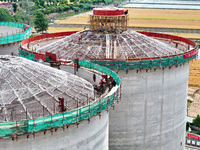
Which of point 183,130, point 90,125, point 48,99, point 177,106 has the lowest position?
point 183,130

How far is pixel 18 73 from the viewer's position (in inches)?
1061

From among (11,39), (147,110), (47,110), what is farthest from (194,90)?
(47,110)

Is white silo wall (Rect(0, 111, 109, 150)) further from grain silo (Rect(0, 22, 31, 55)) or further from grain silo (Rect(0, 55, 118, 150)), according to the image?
grain silo (Rect(0, 22, 31, 55))

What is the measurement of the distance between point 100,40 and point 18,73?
16772 mm

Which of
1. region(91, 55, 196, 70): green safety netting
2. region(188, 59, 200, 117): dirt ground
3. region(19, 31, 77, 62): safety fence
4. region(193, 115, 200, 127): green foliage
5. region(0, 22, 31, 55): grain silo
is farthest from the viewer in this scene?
region(188, 59, 200, 117): dirt ground

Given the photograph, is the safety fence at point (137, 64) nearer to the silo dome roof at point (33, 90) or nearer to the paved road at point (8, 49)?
the silo dome roof at point (33, 90)

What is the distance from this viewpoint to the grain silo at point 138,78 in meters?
36.9

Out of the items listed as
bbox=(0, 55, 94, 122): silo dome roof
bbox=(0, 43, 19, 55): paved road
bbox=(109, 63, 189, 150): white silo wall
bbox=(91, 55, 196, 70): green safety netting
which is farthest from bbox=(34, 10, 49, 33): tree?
bbox=(0, 55, 94, 122): silo dome roof

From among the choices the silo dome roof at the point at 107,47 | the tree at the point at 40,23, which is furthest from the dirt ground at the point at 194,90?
the tree at the point at 40,23

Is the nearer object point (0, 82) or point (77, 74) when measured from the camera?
point (0, 82)

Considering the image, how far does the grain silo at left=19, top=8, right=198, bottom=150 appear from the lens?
36.9 m

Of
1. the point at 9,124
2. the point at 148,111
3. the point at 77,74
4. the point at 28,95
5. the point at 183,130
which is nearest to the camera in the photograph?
the point at 9,124

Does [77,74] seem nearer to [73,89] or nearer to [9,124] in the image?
[73,89]

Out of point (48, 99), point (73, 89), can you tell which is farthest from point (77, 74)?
point (48, 99)
